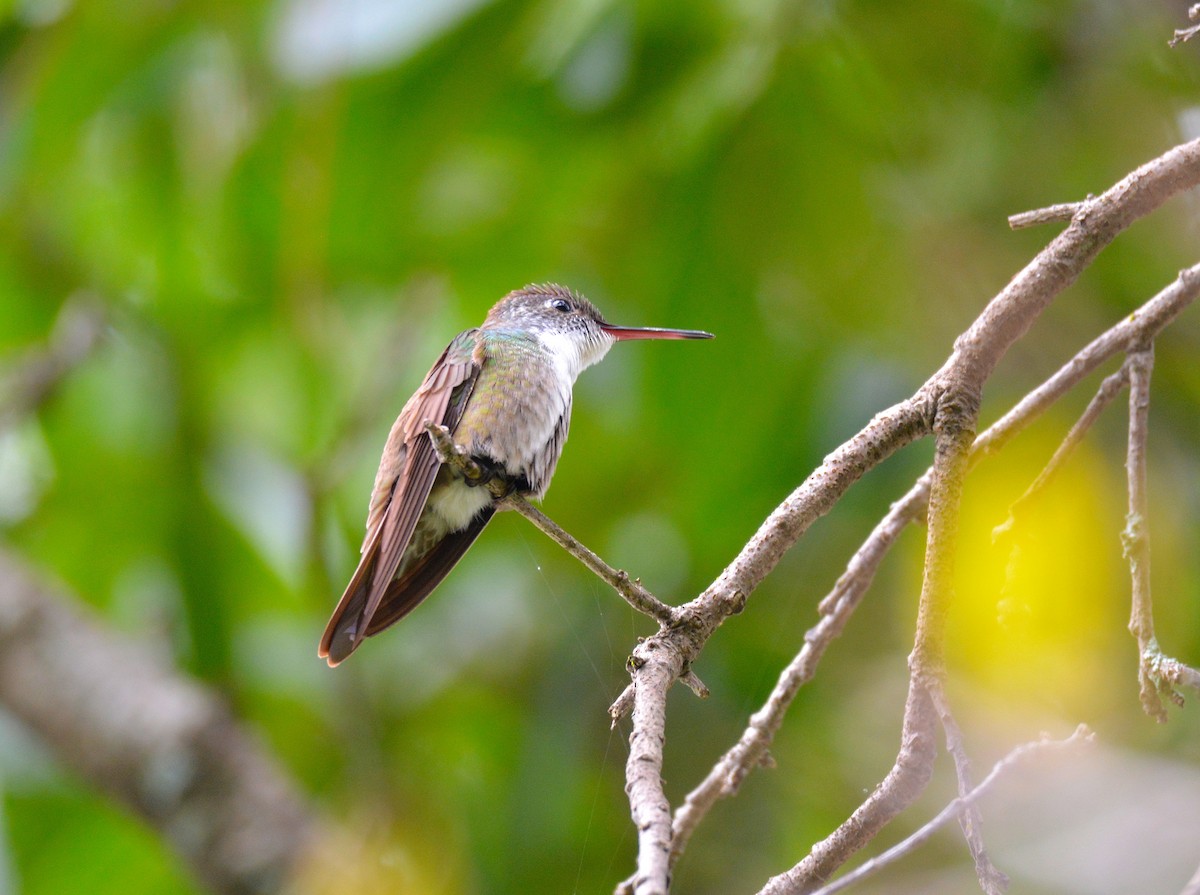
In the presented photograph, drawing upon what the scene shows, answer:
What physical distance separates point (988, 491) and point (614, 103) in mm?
1983

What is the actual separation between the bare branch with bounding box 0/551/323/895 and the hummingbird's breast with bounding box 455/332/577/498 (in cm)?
232

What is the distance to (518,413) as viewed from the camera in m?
3.07

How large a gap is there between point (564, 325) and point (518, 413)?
706mm

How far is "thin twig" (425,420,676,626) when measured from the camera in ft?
5.68

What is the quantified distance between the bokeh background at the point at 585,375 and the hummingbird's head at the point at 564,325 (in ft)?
2.06

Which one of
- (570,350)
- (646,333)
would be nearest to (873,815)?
(646,333)

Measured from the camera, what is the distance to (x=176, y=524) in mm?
5285

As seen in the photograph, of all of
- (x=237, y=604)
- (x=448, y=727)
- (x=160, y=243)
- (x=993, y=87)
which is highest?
(x=160, y=243)

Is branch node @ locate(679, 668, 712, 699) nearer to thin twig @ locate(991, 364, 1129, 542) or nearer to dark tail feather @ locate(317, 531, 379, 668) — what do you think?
thin twig @ locate(991, 364, 1129, 542)

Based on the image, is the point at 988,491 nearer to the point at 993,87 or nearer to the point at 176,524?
the point at 993,87

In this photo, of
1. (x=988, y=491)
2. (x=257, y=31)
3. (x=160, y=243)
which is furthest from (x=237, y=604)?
(x=988, y=491)

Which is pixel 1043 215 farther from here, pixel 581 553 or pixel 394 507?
pixel 394 507

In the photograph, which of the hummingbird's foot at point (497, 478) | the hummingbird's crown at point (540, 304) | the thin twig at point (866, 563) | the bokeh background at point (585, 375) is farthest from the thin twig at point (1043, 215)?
the hummingbird's crown at point (540, 304)

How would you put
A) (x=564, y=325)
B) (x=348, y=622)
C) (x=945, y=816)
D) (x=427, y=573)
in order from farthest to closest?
(x=564, y=325), (x=427, y=573), (x=348, y=622), (x=945, y=816)
